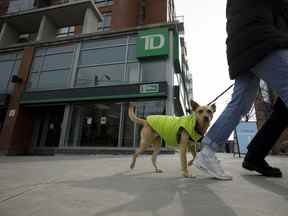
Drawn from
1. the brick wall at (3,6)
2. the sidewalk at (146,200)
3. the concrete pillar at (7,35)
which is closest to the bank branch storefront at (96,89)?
the concrete pillar at (7,35)

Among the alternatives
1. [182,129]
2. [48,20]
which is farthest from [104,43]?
[182,129]

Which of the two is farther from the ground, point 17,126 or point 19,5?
point 19,5

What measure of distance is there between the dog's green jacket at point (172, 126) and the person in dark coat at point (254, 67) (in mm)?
362

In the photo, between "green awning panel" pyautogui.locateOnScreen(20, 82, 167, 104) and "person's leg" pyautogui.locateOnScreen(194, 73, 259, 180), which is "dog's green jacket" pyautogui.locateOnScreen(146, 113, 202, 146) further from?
"green awning panel" pyautogui.locateOnScreen(20, 82, 167, 104)

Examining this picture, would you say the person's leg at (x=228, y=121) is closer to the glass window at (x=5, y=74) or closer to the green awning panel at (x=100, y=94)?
the green awning panel at (x=100, y=94)

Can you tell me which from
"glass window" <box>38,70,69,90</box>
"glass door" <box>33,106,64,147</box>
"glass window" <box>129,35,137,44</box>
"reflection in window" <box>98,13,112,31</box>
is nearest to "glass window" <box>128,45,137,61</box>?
"glass window" <box>129,35,137,44</box>

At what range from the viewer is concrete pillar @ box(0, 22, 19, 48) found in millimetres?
12905

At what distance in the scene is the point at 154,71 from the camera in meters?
9.04

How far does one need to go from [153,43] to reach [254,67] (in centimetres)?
812

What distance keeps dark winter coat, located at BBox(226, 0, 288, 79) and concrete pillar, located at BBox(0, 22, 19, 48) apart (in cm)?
1510

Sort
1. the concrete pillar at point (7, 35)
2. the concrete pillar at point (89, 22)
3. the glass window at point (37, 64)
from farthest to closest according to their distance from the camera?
the concrete pillar at point (7, 35), the concrete pillar at point (89, 22), the glass window at point (37, 64)

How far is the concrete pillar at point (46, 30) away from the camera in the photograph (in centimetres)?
1198

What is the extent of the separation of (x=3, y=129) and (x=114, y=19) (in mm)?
10761

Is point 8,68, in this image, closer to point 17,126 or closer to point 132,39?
point 17,126
